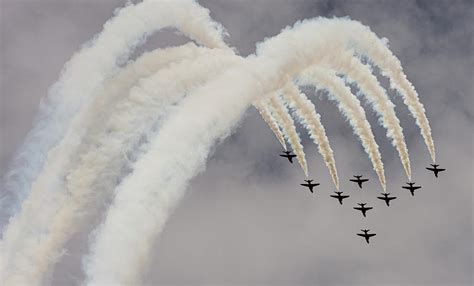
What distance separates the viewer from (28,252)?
66.2 meters

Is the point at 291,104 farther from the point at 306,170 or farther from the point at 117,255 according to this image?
the point at 117,255

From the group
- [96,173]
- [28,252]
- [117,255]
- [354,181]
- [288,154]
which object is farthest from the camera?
[354,181]

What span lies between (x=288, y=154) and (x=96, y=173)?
16.7 metres

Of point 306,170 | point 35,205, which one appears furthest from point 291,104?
point 35,205

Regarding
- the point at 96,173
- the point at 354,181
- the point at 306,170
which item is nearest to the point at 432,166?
the point at 354,181

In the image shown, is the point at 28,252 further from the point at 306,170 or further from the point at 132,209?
the point at 306,170

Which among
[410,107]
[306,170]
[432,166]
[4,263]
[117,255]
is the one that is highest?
[432,166]

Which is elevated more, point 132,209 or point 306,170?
point 306,170

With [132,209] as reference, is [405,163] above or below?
above

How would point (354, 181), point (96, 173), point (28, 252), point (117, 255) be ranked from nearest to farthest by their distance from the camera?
point (117, 255)
point (96, 173)
point (28, 252)
point (354, 181)

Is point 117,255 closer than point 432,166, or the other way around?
point 117,255

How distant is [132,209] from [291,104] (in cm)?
1411

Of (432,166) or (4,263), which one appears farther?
(432,166)

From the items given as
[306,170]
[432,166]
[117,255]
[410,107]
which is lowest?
[117,255]
